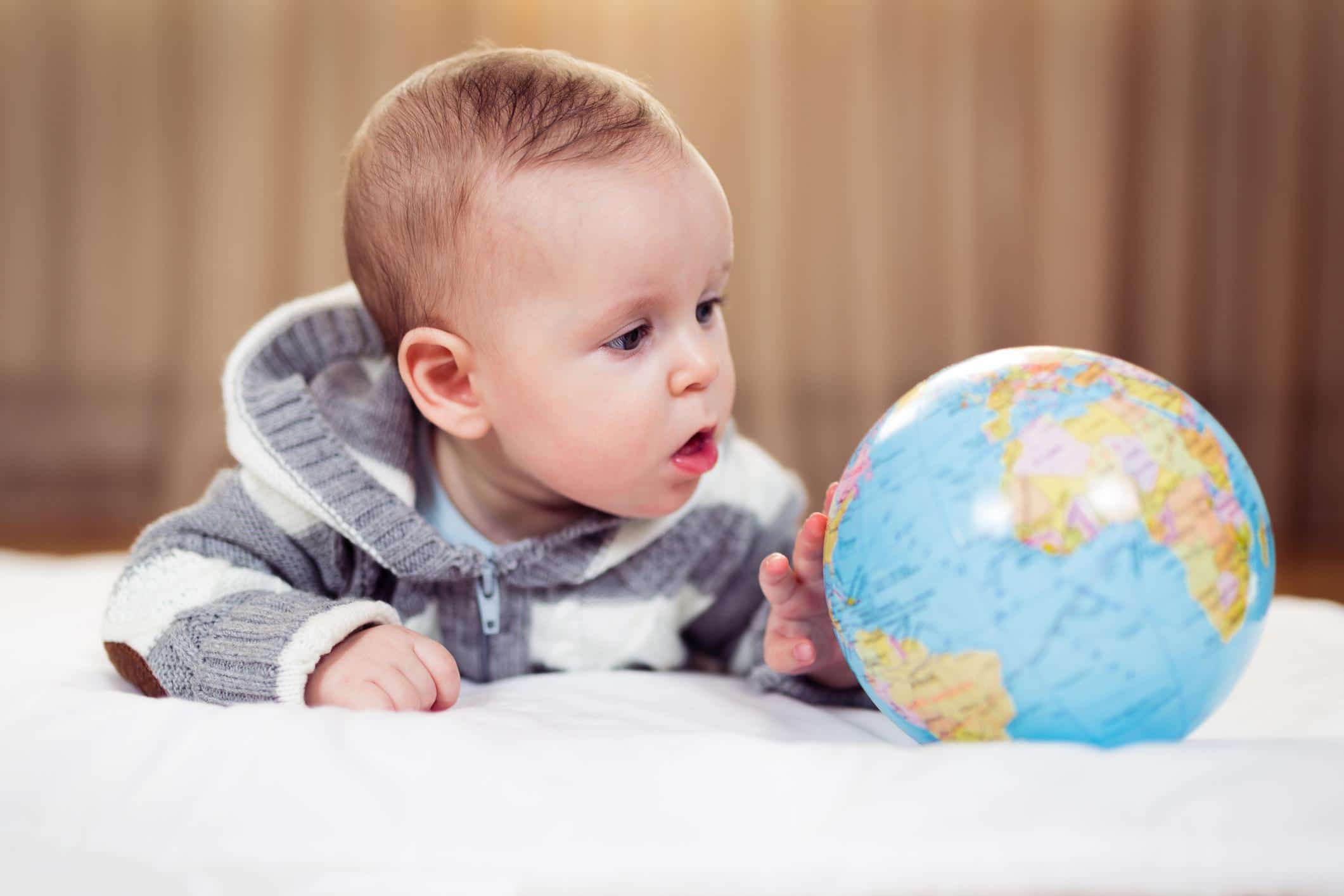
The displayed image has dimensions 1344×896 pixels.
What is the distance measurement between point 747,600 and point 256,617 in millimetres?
553

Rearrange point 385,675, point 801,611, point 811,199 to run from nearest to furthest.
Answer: point 385,675 < point 801,611 < point 811,199

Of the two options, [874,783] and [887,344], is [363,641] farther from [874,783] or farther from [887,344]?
[887,344]

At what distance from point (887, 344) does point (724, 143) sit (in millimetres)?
714

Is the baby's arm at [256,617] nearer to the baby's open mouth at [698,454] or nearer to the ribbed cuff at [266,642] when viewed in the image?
the ribbed cuff at [266,642]

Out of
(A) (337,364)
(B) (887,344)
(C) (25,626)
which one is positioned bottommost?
(B) (887,344)

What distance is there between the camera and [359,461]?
111cm

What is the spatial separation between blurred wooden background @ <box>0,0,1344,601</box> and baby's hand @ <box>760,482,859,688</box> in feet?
6.46

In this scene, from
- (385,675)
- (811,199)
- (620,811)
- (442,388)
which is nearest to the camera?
(620,811)

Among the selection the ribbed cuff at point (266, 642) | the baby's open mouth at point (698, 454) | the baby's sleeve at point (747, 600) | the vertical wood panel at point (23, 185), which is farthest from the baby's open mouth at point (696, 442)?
the vertical wood panel at point (23, 185)

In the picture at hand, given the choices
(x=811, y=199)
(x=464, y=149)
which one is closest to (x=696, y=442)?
(x=464, y=149)

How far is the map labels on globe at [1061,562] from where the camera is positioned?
0.66 meters

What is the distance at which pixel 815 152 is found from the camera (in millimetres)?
2980

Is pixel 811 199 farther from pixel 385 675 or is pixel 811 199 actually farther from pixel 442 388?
pixel 385 675

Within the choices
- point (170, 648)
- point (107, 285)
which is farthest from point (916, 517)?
point (107, 285)
